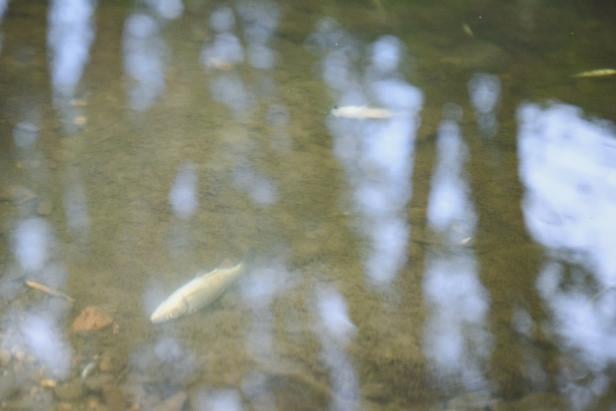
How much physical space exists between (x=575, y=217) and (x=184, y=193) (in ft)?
6.26

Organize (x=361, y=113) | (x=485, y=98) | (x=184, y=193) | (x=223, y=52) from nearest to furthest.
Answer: (x=184, y=193), (x=361, y=113), (x=485, y=98), (x=223, y=52)

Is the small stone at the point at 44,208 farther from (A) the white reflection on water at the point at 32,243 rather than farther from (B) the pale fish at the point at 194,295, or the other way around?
(B) the pale fish at the point at 194,295

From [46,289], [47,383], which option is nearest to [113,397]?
[47,383]

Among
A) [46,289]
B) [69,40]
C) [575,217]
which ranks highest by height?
[575,217]

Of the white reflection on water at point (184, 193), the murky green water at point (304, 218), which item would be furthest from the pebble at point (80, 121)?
the white reflection on water at point (184, 193)

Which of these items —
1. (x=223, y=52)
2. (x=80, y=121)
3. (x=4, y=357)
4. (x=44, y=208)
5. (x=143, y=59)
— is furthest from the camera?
(x=223, y=52)

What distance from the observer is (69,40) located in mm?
4137

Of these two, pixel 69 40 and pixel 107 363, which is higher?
pixel 107 363

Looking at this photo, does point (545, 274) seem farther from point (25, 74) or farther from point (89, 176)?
point (25, 74)

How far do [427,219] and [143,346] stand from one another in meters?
1.43

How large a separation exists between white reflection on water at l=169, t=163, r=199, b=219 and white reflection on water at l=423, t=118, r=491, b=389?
1.13 meters

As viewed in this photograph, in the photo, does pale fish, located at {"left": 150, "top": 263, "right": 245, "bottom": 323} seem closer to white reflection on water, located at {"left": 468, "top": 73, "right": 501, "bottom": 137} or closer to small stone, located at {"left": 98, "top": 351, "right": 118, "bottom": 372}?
small stone, located at {"left": 98, "top": 351, "right": 118, "bottom": 372}

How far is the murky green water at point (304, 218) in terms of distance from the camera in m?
2.15

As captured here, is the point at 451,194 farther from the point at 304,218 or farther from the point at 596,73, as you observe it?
the point at 596,73
